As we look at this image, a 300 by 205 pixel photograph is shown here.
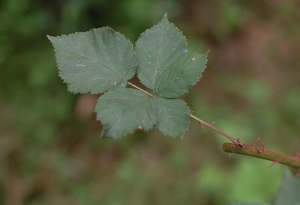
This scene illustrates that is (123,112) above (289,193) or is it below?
above

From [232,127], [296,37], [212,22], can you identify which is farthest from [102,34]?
[296,37]

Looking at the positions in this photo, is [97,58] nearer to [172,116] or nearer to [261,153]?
[172,116]

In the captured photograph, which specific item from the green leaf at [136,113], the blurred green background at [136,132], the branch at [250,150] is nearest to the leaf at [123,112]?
the green leaf at [136,113]

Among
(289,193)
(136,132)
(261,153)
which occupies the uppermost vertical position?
(261,153)

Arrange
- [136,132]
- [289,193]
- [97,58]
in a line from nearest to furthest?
[97,58] → [289,193] → [136,132]

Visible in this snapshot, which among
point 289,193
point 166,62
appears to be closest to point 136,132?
point 289,193

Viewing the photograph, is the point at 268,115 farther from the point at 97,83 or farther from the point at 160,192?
the point at 97,83
